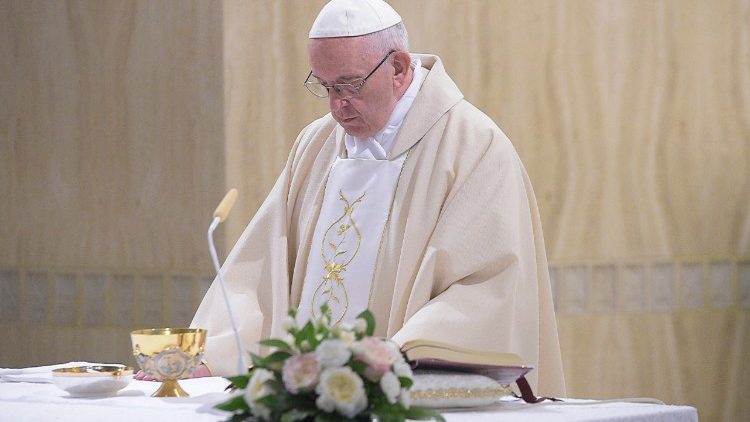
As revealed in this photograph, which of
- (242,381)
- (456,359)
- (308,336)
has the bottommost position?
(456,359)

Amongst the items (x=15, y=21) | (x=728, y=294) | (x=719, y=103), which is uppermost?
(x=15, y=21)

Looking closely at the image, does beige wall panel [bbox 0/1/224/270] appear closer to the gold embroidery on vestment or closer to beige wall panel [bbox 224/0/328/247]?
beige wall panel [bbox 224/0/328/247]

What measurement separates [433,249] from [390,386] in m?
1.57

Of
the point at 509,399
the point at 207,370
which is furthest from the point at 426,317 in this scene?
the point at 207,370

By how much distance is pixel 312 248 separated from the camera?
15.9 feet

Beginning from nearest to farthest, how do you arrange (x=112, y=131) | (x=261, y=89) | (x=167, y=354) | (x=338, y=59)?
1. (x=167, y=354)
2. (x=338, y=59)
3. (x=261, y=89)
4. (x=112, y=131)

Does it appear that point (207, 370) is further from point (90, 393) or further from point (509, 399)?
point (509, 399)

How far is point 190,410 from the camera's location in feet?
11.3

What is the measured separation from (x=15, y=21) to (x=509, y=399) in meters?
4.66

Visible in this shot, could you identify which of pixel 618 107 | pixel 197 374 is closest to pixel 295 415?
pixel 197 374

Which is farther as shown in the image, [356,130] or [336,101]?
[356,130]

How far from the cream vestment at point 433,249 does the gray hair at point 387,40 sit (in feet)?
0.52

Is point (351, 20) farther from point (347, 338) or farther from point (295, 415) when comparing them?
point (295, 415)

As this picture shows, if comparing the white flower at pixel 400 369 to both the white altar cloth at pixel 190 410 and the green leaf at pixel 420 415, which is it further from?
the white altar cloth at pixel 190 410
